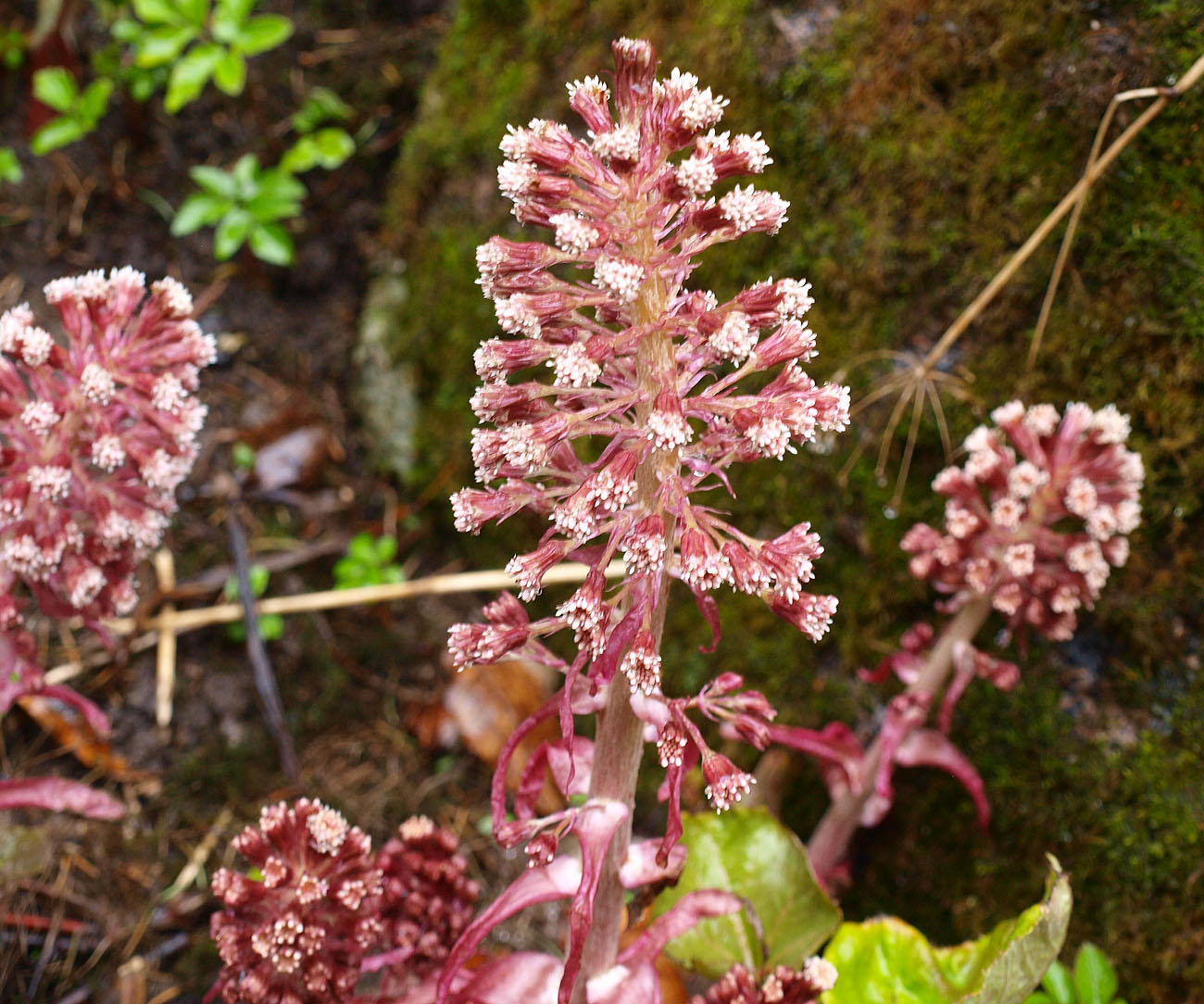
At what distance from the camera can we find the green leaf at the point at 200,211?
11.1ft

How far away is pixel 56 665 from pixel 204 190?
1.79 m

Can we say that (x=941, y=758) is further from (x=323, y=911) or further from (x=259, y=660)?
(x=259, y=660)

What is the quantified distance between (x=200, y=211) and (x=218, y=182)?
0.13 meters

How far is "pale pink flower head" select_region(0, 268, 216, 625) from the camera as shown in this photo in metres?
2.14

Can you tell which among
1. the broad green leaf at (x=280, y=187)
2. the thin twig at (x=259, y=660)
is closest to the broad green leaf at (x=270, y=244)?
the broad green leaf at (x=280, y=187)

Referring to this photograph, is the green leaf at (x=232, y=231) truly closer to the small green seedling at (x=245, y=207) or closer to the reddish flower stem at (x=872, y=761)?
the small green seedling at (x=245, y=207)

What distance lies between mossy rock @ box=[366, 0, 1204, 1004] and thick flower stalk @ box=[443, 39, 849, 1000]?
117 centimetres

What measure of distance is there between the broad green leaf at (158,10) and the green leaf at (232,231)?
622 millimetres

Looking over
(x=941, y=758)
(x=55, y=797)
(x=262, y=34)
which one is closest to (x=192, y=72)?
(x=262, y=34)

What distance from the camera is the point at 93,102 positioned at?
341cm

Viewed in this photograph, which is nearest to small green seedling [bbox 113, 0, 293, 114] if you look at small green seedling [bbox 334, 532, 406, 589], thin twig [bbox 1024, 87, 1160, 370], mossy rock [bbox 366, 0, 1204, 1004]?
mossy rock [bbox 366, 0, 1204, 1004]

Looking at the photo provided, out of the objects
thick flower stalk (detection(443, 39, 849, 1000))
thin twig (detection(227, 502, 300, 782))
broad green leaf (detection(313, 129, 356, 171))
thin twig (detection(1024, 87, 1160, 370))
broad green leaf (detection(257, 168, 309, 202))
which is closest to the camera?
thick flower stalk (detection(443, 39, 849, 1000))

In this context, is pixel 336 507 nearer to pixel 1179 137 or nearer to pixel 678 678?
pixel 678 678

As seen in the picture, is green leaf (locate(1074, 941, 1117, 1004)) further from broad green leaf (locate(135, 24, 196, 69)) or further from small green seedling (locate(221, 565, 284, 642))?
broad green leaf (locate(135, 24, 196, 69))
